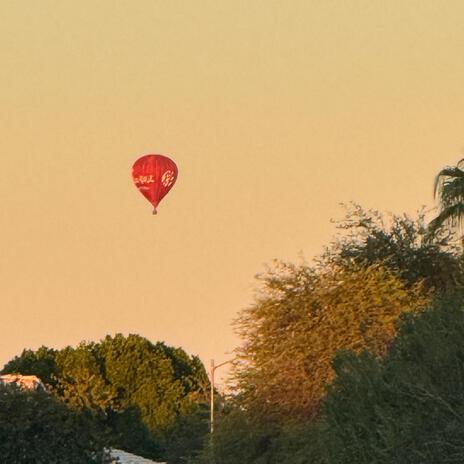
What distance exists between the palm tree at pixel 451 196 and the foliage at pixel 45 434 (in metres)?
26.6

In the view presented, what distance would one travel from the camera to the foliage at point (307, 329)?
5606 cm

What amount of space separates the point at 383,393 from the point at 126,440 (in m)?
81.4

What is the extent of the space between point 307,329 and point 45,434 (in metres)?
20.4

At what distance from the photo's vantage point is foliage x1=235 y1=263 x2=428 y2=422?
5606 centimetres

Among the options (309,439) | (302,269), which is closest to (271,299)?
(302,269)

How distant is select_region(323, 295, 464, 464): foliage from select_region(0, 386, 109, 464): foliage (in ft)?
19.6

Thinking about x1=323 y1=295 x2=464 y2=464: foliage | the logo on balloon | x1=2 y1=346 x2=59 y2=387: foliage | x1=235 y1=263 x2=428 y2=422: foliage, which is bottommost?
x1=323 y1=295 x2=464 y2=464: foliage

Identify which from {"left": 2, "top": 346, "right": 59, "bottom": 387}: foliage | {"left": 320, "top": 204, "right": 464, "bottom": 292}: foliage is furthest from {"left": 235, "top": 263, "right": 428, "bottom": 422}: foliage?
{"left": 2, "top": 346, "right": 59, "bottom": 387}: foliage

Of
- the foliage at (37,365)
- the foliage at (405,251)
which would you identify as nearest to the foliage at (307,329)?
the foliage at (405,251)

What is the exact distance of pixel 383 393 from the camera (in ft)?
123

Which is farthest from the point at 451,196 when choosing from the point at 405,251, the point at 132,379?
the point at 132,379

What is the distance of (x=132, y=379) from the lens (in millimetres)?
124688

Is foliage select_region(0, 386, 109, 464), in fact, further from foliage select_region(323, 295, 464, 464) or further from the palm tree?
the palm tree

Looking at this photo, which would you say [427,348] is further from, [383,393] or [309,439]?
[309,439]
